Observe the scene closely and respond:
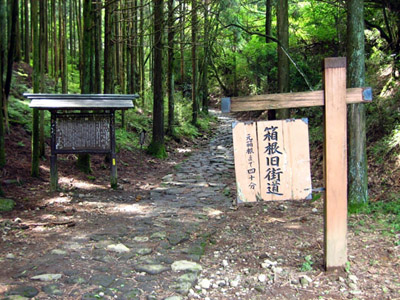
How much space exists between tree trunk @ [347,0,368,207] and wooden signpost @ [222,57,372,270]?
176 cm

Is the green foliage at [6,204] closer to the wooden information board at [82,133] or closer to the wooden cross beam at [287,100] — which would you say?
the wooden information board at [82,133]

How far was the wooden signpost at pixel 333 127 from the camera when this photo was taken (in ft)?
12.6

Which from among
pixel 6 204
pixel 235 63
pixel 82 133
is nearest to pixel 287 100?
pixel 6 204

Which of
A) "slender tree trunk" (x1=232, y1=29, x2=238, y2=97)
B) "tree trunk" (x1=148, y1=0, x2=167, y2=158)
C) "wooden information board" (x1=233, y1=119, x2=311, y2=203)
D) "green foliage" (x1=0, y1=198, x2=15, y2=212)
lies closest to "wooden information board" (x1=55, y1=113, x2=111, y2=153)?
"green foliage" (x1=0, y1=198, x2=15, y2=212)

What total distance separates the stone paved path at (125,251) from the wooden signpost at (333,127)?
1.53 metres

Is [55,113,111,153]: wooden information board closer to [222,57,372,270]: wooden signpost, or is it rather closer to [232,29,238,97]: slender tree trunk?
[222,57,372,270]: wooden signpost

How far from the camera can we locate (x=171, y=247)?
190 inches

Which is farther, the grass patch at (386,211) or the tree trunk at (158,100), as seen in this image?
the tree trunk at (158,100)

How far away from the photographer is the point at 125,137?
13109mm

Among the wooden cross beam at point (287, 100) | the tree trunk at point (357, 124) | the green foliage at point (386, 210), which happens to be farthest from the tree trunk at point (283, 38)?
the wooden cross beam at point (287, 100)

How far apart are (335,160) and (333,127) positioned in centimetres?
35

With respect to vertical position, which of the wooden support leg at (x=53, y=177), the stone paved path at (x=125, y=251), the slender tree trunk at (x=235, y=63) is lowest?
the stone paved path at (x=125, y=251)

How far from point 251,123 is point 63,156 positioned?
708 cm

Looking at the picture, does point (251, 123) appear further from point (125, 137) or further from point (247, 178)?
point (125, 137)
